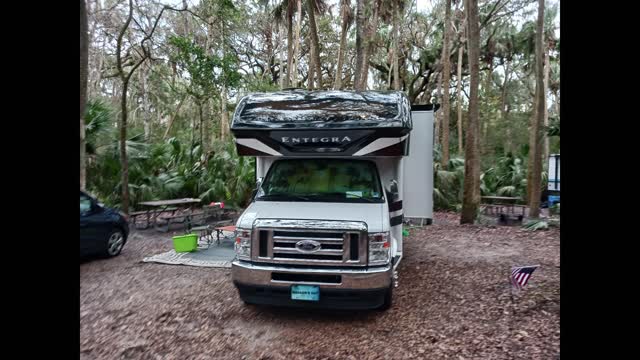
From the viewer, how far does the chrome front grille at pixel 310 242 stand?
16.2 ft

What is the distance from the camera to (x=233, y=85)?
1422 cm

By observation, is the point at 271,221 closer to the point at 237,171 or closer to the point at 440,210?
the point at 237,171

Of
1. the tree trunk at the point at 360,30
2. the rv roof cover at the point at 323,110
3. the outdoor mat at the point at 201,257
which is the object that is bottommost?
the outdoor mat at the point at 201,257

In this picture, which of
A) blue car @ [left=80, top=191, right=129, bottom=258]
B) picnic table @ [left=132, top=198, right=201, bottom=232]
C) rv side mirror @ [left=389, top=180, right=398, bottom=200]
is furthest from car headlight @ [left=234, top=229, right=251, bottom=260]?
picnic table @ [left=132, top=198, right=201, bottom=232]

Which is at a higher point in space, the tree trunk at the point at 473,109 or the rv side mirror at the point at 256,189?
the tree trunk at the point at 473,109

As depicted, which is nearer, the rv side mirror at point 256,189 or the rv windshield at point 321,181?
the rv windshield at point 321,181

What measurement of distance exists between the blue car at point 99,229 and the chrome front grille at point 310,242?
13.6 ft

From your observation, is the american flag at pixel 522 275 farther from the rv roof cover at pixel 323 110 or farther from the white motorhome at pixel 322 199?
the rv roof cover at pixel 323 110

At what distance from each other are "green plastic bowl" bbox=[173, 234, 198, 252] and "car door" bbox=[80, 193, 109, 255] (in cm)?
128

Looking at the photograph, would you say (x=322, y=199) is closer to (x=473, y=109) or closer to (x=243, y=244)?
(x=243, y=244)

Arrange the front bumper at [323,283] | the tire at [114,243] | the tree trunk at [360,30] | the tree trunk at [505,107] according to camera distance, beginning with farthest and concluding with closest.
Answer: the tree trunk at [505,107], the tree trunk at [360,30], the tire at [114,243], the front bumper at [323,283]

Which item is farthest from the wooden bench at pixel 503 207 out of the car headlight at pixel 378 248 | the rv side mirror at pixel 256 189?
the car headlight at pixel 378 248
